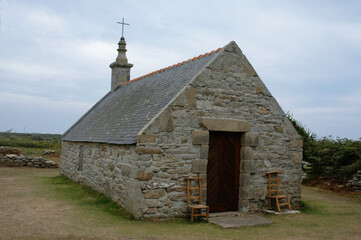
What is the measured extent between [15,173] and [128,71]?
757 cm

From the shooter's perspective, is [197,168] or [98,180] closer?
[197,168]

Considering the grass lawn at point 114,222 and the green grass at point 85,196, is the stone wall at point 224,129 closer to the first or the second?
the grass lawn at point 114,222

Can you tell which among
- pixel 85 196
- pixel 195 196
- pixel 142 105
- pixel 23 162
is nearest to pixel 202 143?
pixel 195 196

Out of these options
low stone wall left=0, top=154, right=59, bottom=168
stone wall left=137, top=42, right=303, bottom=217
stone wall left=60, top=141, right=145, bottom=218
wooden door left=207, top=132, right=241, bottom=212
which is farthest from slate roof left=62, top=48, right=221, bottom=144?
low stone wall left=0, top=154, right=59, bottom=168

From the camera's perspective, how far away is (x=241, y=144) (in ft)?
30.1

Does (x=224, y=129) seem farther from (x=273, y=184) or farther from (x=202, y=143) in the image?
(x=273, y=184)

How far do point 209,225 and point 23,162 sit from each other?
1567 cm

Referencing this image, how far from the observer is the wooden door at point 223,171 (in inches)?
345

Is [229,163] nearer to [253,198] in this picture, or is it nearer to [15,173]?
[253,198]

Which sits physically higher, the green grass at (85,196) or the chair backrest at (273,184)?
the chair backrest at (273,184)

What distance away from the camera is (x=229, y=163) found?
9094 millimetres

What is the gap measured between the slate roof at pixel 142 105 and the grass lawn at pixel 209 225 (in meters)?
1.79

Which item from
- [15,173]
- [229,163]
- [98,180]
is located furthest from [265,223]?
[15,173]

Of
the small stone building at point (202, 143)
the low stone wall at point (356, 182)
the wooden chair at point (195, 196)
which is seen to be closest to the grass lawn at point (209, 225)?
the wooden chair at point (195, 196)
